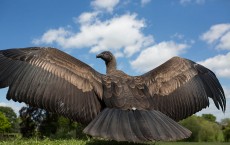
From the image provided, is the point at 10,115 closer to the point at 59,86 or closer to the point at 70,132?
the point at 70,132

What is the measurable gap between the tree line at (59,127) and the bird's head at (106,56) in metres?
4.66

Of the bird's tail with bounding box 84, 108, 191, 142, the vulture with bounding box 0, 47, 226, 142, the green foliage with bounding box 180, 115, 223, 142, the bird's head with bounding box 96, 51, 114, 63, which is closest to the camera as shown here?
the bird's tail with bounding box 84, 108, 191, 142

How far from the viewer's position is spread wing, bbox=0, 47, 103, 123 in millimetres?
6566

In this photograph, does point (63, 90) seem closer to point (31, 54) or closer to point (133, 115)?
point (31, 54)

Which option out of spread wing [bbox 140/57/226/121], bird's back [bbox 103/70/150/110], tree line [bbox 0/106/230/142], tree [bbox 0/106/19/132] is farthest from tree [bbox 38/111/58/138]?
tree [bbox 0/106/19/132]

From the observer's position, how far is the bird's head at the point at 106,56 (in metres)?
8.16

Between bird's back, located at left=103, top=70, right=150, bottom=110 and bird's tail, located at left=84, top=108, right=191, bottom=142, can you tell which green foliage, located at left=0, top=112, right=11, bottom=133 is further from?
bird's tail, located at left=84, top=108, right=191, bottom=142

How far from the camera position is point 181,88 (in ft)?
24.1

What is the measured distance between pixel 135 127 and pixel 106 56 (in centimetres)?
292

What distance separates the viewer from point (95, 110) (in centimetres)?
657

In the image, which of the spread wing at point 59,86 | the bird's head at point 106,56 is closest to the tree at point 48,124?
the bird's head at point 106,56

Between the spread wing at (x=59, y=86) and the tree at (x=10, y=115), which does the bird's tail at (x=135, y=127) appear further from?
the tree at (x=10, y=115)

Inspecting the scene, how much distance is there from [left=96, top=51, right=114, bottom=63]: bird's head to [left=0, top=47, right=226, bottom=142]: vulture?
35.5 inches

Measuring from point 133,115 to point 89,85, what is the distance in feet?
3.56
